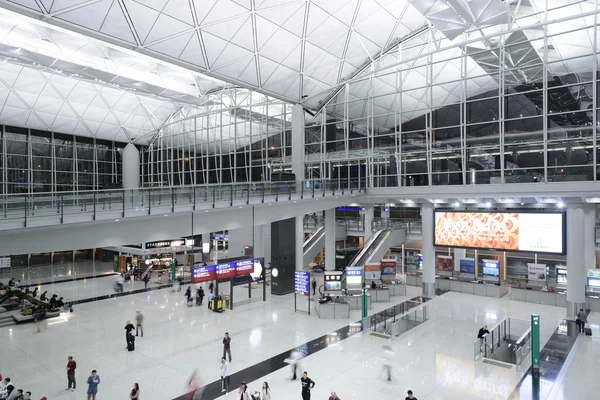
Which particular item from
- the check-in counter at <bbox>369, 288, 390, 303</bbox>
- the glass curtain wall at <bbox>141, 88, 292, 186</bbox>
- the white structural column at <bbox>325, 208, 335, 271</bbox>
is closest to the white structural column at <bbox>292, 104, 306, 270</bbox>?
the glass curtain wall at <bbox>141, 88, 292, 186</bbox>

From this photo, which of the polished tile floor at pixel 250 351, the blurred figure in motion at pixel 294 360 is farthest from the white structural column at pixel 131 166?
the blurred figure in motion at pixel 294 360

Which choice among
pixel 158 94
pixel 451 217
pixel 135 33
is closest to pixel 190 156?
pixel 158 94

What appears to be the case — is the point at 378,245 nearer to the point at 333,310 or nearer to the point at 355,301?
the point at 355,301

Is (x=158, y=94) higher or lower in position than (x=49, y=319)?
higher

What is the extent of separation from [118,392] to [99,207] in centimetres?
622

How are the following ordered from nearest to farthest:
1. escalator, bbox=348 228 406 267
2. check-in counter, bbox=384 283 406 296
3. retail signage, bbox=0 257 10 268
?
1. check-in counter, bbox=384 283 406 296
2. escalator, bbox=348 228 406 267
3. retail signage, bbox=0 257 10 268

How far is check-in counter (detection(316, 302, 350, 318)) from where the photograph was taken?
2070 cm

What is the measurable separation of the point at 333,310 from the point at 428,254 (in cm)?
957

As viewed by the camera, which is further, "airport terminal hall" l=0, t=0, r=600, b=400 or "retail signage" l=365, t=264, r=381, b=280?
"retail signage" l=365, t=264, r=381, b=280

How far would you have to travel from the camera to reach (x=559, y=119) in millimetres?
21438

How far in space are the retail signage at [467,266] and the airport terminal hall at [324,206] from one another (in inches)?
4.1

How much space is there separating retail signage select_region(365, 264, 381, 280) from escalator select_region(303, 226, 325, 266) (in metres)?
8.70

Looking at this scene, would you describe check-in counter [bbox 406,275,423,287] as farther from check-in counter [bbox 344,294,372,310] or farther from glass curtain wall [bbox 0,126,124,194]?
glass curtain wall [bbox 0,126,124,194]

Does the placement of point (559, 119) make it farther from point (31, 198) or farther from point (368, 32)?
point (31, 198)
